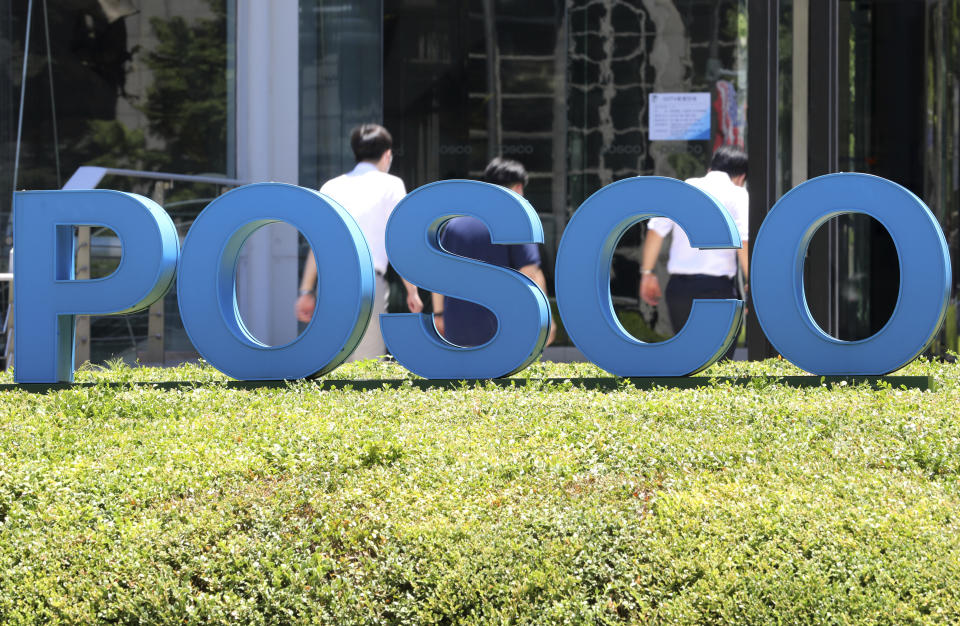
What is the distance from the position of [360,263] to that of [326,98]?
17.7 ft

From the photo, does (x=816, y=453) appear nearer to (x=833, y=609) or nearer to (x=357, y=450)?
(x=833, y=609)

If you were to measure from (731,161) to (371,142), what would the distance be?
7.74ft

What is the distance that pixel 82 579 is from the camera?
4.05m

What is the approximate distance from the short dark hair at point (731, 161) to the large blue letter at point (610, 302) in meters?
1.40

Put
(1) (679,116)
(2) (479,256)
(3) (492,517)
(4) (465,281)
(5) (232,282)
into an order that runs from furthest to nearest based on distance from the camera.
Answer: (1) (679,116)
(2) (479,256)
(5) (232,282)
(4) (465,281)
(3) (492,517)

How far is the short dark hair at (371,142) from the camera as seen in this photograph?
283 inches

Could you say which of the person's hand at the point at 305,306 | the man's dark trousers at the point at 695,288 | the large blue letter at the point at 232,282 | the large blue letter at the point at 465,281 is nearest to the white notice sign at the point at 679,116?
the man's dark trousers at the point at 695,288

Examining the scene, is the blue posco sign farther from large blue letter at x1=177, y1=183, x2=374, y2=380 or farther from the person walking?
the person walking

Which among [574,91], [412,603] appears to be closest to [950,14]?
[574,91]

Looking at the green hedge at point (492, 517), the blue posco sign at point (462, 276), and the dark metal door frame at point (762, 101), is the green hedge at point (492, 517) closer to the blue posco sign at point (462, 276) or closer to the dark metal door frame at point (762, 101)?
the blue posco sign at point (462, 276)

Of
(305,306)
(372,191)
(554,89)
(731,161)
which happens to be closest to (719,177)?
(731,161)

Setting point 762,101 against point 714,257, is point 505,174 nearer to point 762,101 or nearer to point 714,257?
point 714,257

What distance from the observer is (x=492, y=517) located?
4234 mm

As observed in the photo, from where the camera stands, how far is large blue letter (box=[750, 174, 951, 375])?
19.3 ft
